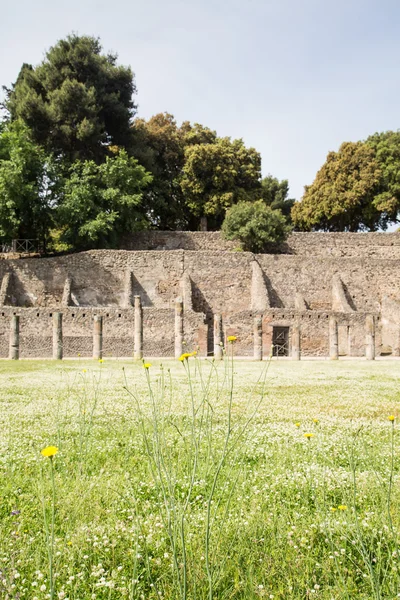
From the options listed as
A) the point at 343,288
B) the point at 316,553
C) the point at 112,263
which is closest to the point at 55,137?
the point at 112,263

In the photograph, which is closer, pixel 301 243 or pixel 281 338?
pixel 281 338

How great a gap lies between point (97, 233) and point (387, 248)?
71.2 ft

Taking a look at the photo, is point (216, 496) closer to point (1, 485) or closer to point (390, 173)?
point (1, 485)

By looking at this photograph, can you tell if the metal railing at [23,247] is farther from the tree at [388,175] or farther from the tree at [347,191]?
the tree at [388,175]

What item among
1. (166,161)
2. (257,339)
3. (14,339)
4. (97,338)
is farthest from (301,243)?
(14,339)

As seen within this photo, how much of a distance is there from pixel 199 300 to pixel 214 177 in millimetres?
12248

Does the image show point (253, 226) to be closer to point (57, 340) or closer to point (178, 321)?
point (178, 321)

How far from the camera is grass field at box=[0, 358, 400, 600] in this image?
7.66ft

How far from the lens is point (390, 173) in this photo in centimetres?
4309

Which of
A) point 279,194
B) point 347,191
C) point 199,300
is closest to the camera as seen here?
point 199,300

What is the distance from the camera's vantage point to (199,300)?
30.8m

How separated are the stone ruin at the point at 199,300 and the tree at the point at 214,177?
4051mm

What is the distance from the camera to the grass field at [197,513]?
2.34 metres


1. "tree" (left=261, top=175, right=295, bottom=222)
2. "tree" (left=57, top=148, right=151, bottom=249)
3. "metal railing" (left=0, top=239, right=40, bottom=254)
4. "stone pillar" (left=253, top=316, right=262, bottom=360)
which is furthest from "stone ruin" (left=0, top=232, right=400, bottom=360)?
"tree" (left=261, top=175, right=295, bottom=222)
